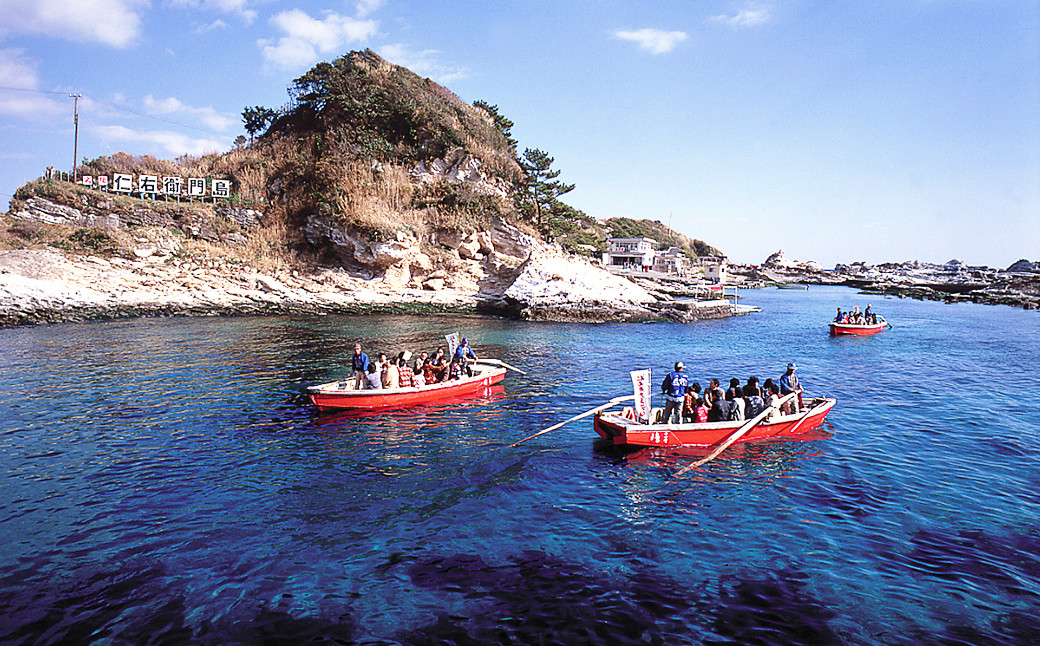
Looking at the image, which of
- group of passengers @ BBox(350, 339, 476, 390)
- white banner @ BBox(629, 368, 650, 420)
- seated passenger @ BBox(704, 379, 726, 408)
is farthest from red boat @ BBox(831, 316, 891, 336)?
white banner @ BBox(629, 368, 650, 420)

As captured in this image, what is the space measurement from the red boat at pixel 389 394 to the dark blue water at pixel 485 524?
25.2 inches

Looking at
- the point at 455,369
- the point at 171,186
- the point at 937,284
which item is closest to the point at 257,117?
the point at 171,186

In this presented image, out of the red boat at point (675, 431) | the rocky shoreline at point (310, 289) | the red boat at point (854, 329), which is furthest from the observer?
the red boat at point (854, 329)

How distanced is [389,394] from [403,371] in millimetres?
1112

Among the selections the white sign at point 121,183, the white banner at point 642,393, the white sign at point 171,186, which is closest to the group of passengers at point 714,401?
the white banner at point 642,393

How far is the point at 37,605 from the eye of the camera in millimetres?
8602

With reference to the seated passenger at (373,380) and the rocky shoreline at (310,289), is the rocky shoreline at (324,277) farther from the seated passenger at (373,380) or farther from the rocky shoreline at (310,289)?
the seated passenger at (373,380)

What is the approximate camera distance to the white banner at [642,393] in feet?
51.8

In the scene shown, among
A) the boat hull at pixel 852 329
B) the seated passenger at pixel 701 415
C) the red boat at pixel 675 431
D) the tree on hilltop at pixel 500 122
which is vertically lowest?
Result: the red boat at pixel 675 431

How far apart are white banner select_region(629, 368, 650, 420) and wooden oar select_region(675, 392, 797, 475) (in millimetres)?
1940

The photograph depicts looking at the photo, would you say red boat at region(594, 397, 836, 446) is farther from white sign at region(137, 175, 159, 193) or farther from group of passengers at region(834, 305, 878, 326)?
white sign at region(137, 175, 159, 193)

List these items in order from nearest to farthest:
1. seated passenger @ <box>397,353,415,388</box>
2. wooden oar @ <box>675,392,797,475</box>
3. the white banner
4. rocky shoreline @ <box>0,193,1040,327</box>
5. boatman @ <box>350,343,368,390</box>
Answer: wooden oar @ <box>675,392,797,475</box>, the white banner, boatman @ <box>350,343,368,390</box>, seated passenger @ <box>397,353,415,388</box>, rocky shoreline @ <box>0,193,1040,327</box>

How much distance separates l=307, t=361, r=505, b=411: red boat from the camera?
18.8 meters

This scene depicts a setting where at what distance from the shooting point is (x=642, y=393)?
15.9 m
